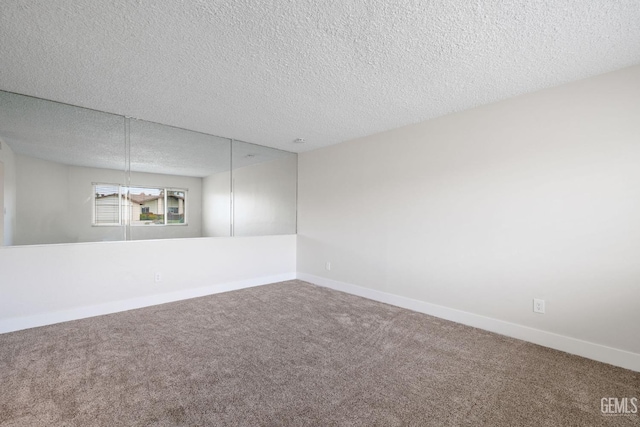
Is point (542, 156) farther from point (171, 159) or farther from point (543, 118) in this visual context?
point (171, 159)

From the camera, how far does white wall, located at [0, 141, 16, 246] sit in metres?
2.88

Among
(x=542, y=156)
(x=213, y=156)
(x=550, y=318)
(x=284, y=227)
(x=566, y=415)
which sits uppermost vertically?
(x=213, y=156)

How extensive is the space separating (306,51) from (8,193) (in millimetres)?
3354

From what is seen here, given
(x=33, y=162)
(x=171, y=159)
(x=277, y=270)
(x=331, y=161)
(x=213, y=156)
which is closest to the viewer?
(x=33, y=162)

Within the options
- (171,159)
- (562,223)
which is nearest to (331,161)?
(171,159)

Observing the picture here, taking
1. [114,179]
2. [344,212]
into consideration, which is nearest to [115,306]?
[114,179]

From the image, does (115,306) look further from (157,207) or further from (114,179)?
(114,179)

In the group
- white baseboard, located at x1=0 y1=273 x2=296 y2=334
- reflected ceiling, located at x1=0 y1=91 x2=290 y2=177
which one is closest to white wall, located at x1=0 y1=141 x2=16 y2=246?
reflected ceiling, located at x1=0 y1=91 x2=290 y2=177

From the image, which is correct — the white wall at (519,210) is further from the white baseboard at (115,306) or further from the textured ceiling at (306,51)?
the white baseboard at (115,306)

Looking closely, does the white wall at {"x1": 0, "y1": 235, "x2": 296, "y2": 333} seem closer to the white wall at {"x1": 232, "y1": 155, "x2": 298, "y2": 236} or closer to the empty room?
the empty room

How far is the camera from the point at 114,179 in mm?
3453

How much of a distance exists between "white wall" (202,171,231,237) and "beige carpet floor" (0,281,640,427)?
147 cm

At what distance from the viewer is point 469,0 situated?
1.58 metres

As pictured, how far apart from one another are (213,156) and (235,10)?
2.89 metres
